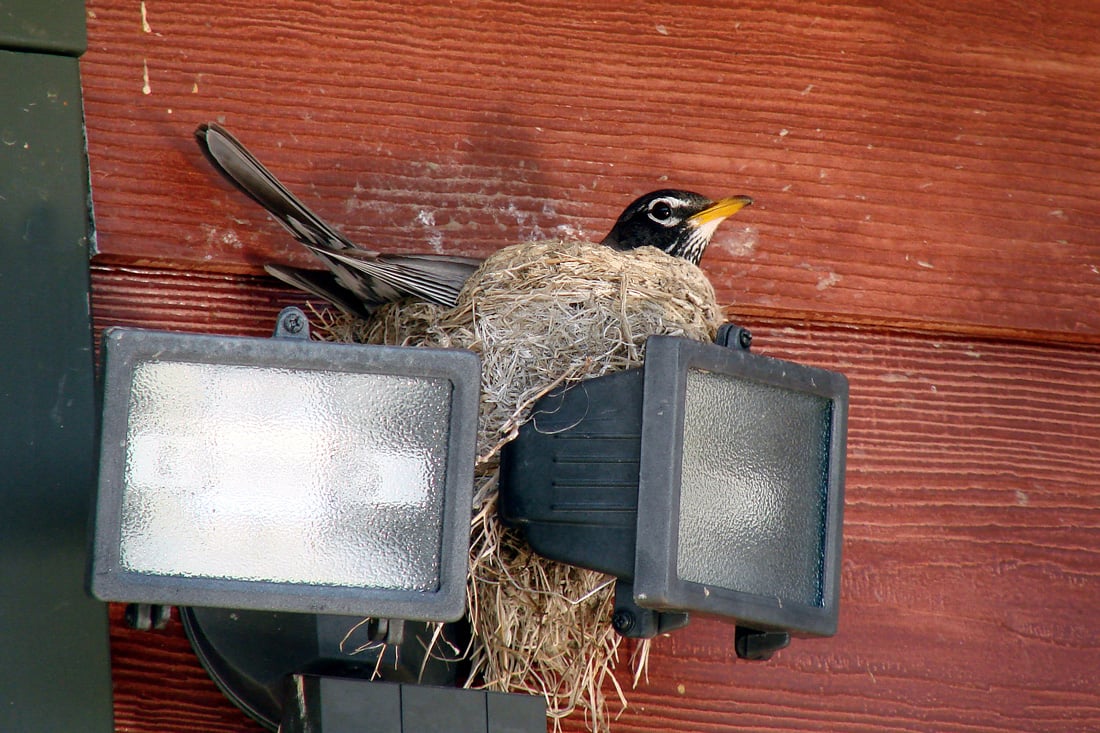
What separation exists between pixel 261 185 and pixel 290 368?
67cm

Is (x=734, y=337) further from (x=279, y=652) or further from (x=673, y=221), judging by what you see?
(x=673, y=221)

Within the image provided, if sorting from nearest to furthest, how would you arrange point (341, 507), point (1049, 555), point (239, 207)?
point (341, 507) < point (239, 207) < point (1049, 555)

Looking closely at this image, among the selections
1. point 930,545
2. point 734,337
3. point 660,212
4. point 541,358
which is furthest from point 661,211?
point 734,337

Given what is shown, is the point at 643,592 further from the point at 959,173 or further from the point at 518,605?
the point at 959,173

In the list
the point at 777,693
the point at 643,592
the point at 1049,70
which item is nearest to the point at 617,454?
the point at 643,592

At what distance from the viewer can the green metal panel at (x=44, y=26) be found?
1920mm

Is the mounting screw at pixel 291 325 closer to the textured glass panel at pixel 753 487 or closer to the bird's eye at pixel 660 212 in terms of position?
the textured glass panel at pixel 753 487

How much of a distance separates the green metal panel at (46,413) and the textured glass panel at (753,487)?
73 cm

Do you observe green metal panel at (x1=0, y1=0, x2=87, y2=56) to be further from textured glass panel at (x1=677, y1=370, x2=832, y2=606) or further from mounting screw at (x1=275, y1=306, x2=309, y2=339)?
textured glass panel at (x1=677, y1=370, x2=832, y2=606)

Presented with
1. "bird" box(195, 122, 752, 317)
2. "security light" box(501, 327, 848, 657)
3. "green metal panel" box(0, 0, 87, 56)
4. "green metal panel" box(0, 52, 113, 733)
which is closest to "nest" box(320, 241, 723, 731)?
"bird" box(195, 122, 752, 317)

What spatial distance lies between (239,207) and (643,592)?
39.9 inches

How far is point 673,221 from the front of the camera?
280 cm

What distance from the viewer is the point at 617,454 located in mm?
1535

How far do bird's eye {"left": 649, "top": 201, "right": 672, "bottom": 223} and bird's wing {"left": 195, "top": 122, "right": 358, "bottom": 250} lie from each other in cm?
75
